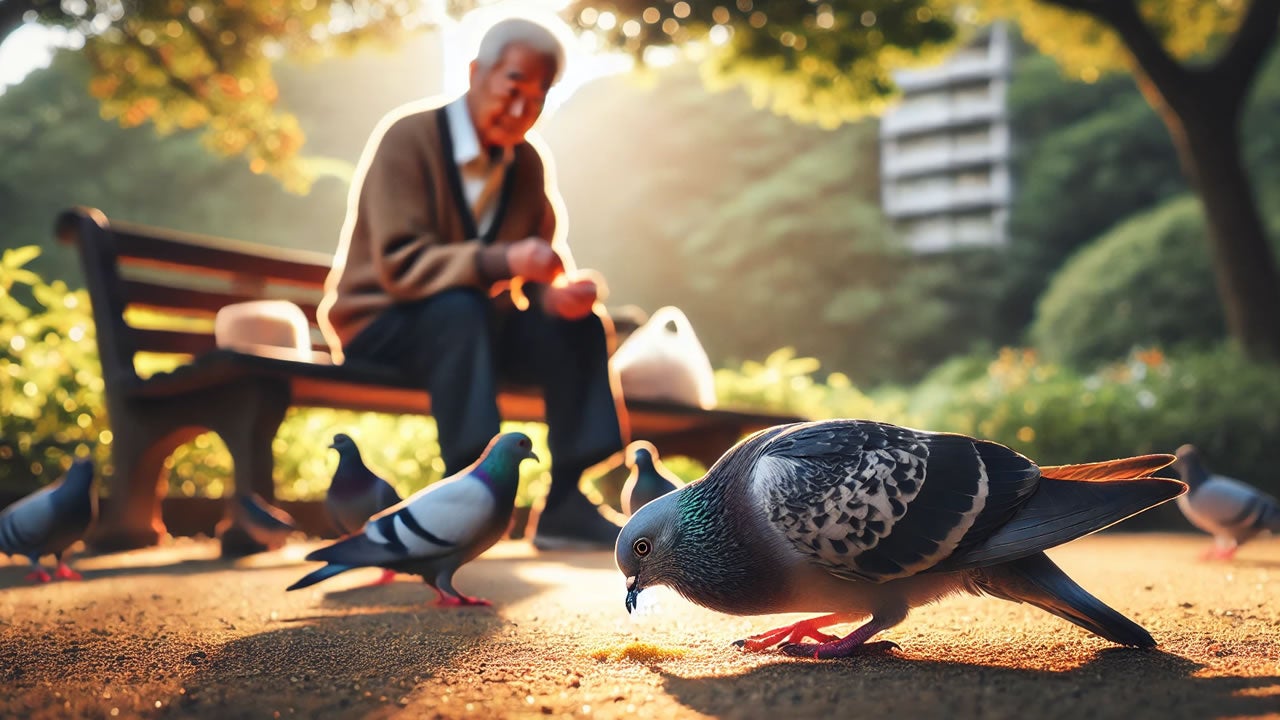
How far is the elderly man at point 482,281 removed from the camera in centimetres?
357

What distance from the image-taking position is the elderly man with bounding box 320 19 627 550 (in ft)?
11.7

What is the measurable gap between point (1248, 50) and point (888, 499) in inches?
365

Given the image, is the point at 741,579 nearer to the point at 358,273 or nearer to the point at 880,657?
the point at 880,657

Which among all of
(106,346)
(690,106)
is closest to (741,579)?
(106,346)

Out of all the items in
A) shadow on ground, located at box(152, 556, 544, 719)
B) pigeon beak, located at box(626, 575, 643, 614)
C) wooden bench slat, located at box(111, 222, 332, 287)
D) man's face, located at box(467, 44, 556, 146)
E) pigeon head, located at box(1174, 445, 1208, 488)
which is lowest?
pigeon head, located at box(1174, 445, 1208, 488)

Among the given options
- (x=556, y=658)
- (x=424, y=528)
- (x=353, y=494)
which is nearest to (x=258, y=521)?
(x=353, y=494)

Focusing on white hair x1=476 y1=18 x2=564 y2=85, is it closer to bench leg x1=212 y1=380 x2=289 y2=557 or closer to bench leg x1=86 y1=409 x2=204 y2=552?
bench leg x1=212 y1=380 x2=289 y2=557

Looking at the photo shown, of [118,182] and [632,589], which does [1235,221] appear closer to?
[632,589]

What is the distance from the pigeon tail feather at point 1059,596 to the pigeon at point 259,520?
2.67m

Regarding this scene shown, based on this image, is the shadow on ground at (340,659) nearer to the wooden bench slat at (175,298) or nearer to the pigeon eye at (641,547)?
the pigeon eye at (641,547)

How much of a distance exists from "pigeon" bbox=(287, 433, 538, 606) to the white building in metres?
24.2

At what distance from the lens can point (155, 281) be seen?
4926 mm

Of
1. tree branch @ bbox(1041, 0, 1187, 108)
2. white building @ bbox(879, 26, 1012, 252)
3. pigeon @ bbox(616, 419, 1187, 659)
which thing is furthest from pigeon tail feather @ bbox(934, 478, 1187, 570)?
white building @ bbox(879, 26, 1012, 252)

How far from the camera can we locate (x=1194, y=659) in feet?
6.53
